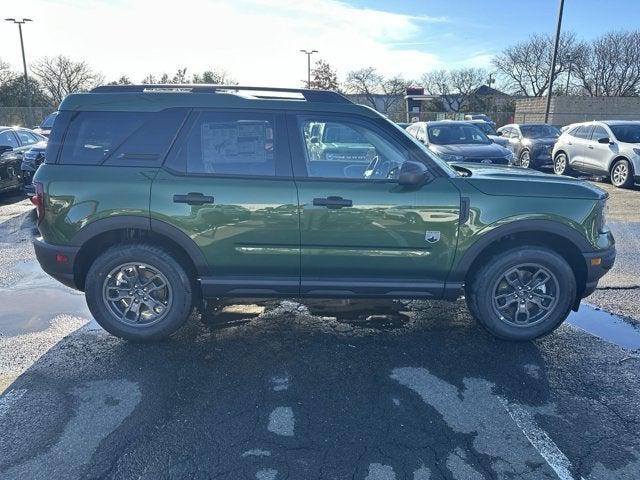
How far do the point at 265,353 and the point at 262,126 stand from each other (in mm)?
1831

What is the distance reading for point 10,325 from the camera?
4.49 m

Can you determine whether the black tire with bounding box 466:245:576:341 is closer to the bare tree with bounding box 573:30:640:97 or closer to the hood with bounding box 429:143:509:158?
the hood with bounding box 429:143:509:158

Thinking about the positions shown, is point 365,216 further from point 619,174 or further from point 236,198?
point 619,174

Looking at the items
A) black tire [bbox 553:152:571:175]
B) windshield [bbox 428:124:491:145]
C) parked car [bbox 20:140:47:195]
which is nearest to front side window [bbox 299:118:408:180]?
windshield [bbox 428:124:491:145]

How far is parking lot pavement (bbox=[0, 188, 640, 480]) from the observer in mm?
2631

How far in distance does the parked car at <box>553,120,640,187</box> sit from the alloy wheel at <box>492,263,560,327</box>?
9728 millimetres

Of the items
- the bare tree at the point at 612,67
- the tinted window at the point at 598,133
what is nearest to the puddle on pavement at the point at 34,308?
the tinted window at the point at 598,133

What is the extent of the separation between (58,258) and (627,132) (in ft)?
44.1

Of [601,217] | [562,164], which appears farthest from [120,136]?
[562,164]

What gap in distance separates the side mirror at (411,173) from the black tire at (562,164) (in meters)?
12.4

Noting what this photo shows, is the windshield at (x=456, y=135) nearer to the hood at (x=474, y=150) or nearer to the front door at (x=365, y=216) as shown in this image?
the hood at (x=474, y=150)

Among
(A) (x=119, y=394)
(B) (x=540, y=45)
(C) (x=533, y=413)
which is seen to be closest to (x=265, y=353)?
(A) (x=119, y=394)

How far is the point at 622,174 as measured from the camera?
39.7 ft

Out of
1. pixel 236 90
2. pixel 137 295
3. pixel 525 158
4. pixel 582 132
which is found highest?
pixel 236 90
